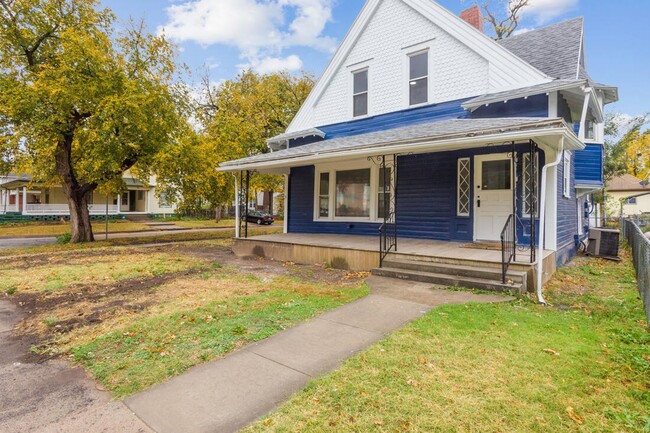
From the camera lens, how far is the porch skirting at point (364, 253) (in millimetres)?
6652

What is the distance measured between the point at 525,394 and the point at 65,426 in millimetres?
3667

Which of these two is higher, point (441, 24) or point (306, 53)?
point (306, 53)

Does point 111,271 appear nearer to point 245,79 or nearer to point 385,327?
point 385,327

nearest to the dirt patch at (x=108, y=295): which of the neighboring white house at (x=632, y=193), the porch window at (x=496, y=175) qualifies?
the porch window at (x=496, y=175)

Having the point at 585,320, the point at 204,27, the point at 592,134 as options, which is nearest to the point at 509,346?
the point at 585,320

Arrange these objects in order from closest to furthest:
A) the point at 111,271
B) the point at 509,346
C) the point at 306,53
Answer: the point at 509,346
the point at 111,271
the point at 306,53

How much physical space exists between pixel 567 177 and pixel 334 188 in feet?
24.1

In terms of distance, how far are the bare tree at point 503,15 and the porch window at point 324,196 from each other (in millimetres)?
19653

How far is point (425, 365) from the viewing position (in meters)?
3.24

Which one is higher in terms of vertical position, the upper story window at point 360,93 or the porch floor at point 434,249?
the upper story window at point 360,93

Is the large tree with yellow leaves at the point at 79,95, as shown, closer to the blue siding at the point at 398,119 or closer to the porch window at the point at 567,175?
the blue siding at the point at 398,119

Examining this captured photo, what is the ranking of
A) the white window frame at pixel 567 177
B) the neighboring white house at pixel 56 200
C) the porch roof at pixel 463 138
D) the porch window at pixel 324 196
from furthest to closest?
the neighboring white house at pixel 56 200
the porch window at pixel 324 196
the white window frame at pixel 567 177
the porch roof at pixel 463 138

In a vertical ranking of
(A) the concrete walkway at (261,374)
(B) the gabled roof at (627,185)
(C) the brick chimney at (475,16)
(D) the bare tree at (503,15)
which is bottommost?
(A) the concrete walkway at (261,374)

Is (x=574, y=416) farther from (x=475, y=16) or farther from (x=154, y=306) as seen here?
(x=475, y=16)
